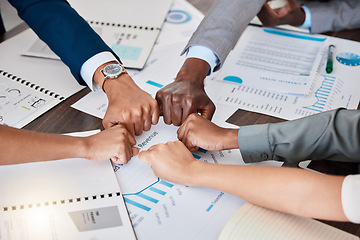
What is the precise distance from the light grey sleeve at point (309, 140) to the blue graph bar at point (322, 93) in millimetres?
208

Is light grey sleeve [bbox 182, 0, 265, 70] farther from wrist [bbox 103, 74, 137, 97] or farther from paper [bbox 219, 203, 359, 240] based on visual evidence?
paper [bbox 219, 203, 359, 240]

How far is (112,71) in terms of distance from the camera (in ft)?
4.04

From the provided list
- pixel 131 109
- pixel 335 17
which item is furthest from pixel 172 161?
pixel 335 17

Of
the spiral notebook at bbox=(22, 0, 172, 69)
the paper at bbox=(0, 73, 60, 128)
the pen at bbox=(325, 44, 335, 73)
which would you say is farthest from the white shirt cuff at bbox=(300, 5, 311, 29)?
the paper at bbox=(0, 73, 60, 128)

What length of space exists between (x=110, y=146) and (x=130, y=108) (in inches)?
→ 5.2

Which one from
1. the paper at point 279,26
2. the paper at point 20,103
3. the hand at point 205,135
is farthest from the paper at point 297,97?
the paper at point 20,103

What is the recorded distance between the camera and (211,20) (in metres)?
1.39

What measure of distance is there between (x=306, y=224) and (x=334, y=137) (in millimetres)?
231

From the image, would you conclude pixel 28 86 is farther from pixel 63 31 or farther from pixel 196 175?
pixel 196 175

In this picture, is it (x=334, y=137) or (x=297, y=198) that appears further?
(x=334, y=137)

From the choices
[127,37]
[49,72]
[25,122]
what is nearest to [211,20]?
[127,37]

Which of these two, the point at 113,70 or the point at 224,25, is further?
the point at 224,25

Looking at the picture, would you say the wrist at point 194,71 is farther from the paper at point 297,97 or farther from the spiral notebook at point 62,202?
the spiral notebook at point 62,202

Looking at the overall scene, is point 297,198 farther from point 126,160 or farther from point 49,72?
point 49,72
